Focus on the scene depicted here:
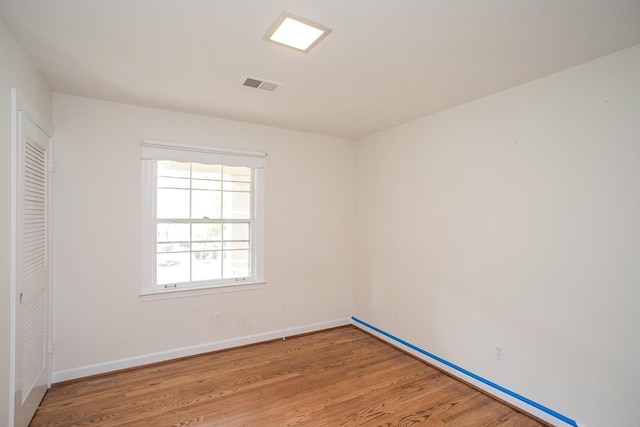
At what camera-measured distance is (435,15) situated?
1.65 m

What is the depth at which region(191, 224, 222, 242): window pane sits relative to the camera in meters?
3.36

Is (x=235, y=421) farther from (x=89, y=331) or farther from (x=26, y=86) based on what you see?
(x=26, y=86)

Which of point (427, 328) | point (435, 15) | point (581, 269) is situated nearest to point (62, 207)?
point (435, 15)

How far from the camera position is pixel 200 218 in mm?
3381

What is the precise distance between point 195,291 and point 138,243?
2.40ft

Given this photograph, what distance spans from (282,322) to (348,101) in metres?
2.59

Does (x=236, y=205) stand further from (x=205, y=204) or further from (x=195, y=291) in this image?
(x=195, y=291)

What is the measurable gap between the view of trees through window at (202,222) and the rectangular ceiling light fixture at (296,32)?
1877 mm

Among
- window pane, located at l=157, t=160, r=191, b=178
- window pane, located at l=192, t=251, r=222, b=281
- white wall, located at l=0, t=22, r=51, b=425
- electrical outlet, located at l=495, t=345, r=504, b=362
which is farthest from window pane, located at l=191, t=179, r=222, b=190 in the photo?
electrical outlet, located at l=495, t=345, r=504, b=362

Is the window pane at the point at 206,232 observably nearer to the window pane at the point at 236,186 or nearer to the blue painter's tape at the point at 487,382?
the window pane at the point at 236,186

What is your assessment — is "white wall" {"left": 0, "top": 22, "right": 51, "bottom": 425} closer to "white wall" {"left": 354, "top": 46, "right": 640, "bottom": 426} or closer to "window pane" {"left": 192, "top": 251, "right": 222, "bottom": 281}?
"window pane" {"left": 192, "top": 251, "right": 222, "bottom": 281}

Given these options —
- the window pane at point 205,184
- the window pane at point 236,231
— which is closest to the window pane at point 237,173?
the window pane at point 205,184

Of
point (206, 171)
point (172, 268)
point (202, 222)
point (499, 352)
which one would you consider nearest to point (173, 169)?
point (206, 171)

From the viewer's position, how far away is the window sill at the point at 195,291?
10.2 ft
